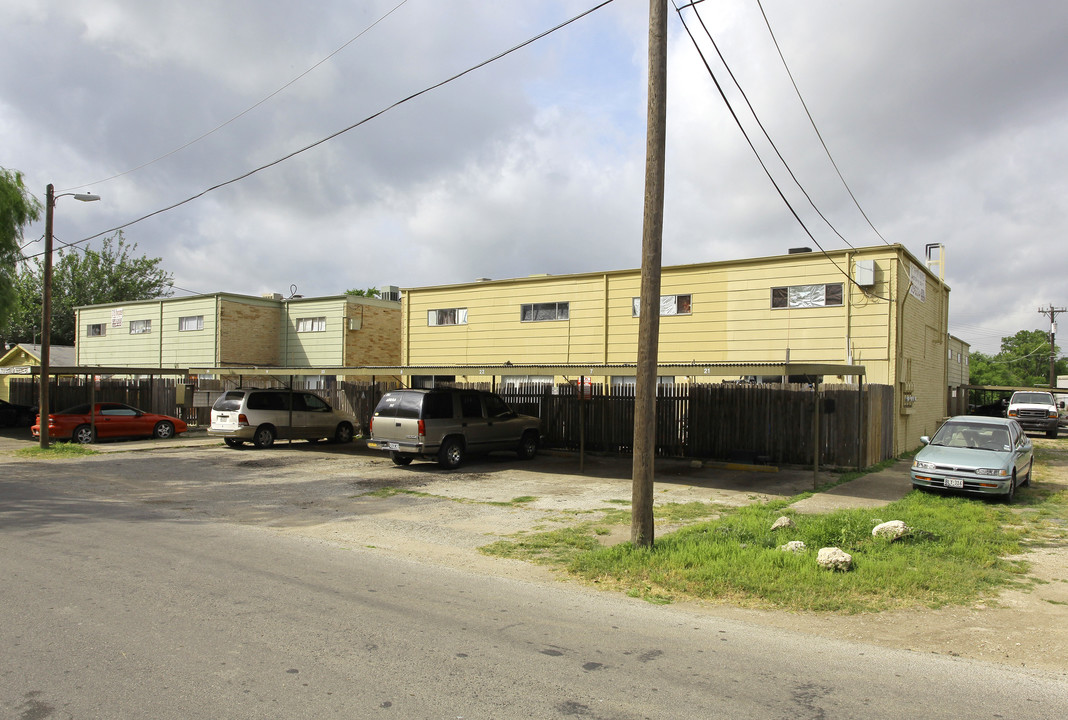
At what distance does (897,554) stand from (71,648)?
7.95m

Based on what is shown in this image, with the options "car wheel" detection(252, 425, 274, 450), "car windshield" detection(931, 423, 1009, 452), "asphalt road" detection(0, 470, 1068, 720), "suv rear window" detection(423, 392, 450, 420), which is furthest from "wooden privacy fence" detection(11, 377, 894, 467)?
"asphalt road" detection(0, 470, 1068, 720)

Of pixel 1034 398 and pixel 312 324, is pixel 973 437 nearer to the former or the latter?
pixel 1034 398

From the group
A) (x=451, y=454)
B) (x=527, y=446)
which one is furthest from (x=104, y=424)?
(x=527, y=446)

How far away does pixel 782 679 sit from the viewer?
4.79 m

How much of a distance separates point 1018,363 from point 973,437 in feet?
315

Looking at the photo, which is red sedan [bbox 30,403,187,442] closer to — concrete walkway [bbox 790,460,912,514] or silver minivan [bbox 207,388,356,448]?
silver minivan [bbox 207,388,356,448]

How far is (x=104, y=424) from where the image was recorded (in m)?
22.5

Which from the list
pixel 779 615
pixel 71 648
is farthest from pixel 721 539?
pixel 71 648

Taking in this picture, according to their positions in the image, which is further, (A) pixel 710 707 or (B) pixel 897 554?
(B) pixel 897 554

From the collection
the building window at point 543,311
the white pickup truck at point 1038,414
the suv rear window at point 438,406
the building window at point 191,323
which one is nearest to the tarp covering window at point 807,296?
the building window at point 543,311

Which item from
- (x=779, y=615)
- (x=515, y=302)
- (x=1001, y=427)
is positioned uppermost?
(x=515, y=302)

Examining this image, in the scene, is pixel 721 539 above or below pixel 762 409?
below

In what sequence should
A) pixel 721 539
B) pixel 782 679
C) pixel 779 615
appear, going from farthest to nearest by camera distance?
pixel 721 539 → pixel 779 615 → pixel 782 679

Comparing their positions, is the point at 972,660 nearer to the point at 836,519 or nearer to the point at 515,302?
the point at 836,519
